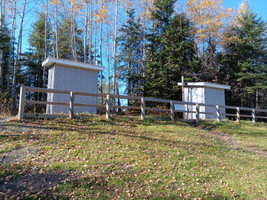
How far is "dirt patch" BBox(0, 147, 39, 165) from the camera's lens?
4.88 metres

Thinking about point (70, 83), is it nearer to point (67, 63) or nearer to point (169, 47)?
point (67, 63)

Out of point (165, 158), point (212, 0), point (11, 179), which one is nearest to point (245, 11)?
point (212, 0)

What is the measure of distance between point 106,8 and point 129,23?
381cm

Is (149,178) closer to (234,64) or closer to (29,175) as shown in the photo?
(29,175)

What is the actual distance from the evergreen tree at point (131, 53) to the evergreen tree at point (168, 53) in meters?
1.20

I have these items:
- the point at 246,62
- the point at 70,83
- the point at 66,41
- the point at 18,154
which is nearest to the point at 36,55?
the point at 66,41

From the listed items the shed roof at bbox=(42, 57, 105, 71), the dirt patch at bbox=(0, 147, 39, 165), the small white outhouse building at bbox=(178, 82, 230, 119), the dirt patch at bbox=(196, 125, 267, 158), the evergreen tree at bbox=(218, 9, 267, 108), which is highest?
the evergreen tree at bbox=(218, 9, 267, 108)

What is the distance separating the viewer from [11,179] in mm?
4012

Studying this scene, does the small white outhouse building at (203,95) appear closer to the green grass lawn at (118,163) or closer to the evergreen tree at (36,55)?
the green grass lawn at (118,163)

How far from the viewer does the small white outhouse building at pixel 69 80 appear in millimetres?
10703

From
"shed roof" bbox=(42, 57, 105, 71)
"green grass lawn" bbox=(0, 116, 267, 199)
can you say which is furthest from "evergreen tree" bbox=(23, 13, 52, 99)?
"green grass lawn" bbox=(0, 116, 267, 199)

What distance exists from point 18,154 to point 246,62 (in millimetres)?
22590

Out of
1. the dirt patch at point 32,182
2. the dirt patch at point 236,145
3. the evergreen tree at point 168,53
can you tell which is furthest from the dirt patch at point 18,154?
the evergreen tree at point 168,53

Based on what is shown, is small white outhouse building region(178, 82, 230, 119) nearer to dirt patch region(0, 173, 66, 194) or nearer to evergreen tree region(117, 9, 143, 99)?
evergreen tree region(117, 9, 143, 99)
